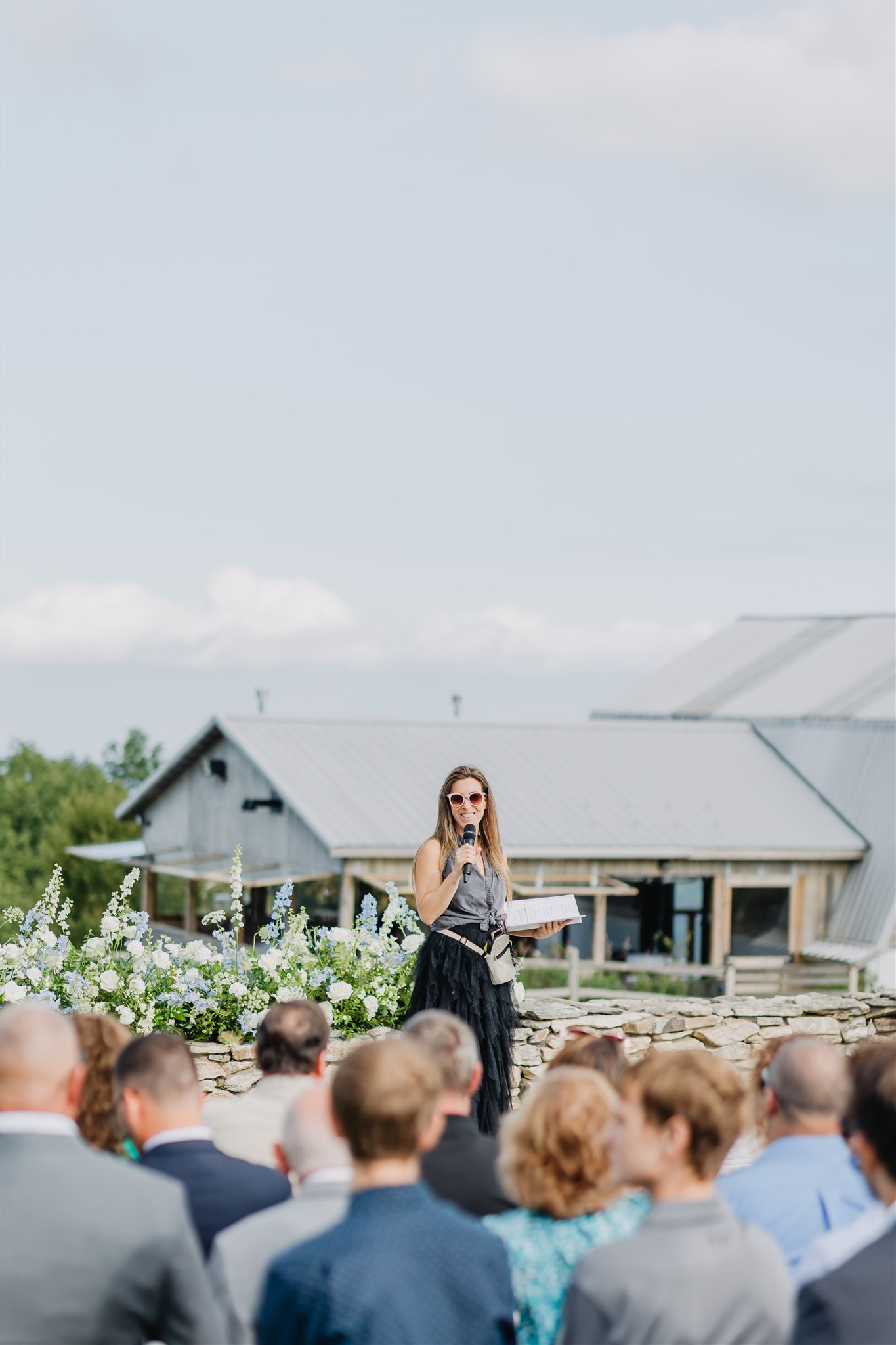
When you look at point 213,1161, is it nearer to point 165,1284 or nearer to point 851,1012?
point 165,1284

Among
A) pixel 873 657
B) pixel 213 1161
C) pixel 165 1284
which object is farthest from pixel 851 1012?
pixel 873 657

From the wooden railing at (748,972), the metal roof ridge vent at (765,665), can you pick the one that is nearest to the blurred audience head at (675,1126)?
the wooden railing at (748,972)

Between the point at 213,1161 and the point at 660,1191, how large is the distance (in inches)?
50.7

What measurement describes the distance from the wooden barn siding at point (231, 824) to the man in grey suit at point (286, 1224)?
20.6 m

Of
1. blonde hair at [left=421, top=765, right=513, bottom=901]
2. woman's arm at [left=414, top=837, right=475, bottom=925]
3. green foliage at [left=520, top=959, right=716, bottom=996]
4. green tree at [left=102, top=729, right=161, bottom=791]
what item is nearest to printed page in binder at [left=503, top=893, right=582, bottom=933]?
blonde hair at [left=421, top=765, right=513, bottom=901]

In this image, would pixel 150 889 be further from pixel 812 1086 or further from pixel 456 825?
pixel 812 1086

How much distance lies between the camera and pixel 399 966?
27.8ft

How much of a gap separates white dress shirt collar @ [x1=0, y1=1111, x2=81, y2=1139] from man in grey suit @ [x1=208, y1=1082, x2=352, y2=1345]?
0.48 meters

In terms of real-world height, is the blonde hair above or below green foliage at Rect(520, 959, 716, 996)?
above

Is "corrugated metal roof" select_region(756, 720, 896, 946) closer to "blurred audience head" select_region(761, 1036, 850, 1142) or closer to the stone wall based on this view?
the stone wall

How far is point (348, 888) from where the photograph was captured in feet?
79.9

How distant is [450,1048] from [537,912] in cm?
259

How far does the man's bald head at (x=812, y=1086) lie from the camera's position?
419 cm

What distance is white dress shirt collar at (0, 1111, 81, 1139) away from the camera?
11.3 ft
